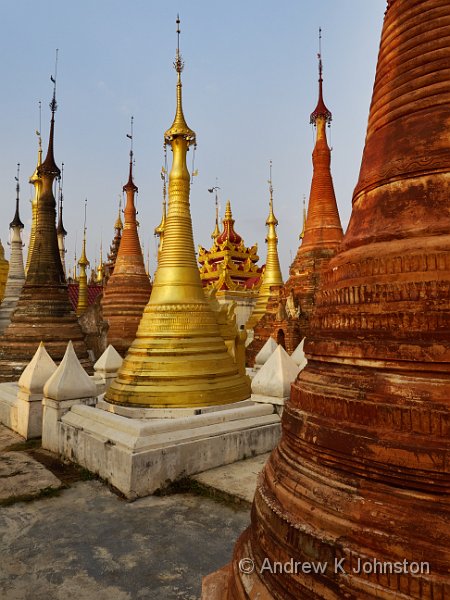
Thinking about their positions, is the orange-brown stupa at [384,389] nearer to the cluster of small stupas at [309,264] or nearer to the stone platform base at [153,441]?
the stone platform base at [153,441]

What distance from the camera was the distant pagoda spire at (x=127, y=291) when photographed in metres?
15.9

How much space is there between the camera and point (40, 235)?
45.0 ft

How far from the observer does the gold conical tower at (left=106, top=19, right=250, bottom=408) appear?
295 inches

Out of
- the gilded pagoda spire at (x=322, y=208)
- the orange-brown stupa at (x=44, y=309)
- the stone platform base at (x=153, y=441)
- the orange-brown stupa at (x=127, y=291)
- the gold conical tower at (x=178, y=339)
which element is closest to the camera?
the stone platform base at (x=153, y=441)

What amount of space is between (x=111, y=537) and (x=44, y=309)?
9568 mm

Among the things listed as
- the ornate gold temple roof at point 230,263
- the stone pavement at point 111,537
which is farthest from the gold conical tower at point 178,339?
the ornate gold temple roof at point 230,263

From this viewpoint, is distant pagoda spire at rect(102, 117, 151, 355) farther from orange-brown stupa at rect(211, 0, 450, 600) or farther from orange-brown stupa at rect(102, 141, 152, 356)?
orange-brown stupa at rect(211, 0, 450, 600)

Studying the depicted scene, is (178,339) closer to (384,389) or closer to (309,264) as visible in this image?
(384,389)

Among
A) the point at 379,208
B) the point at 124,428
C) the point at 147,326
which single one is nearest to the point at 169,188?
the point at 147,326

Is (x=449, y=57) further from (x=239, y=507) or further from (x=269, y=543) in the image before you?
(x=239, y=507)

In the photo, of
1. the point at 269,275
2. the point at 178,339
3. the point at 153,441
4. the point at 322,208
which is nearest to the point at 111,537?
the point at 153,441

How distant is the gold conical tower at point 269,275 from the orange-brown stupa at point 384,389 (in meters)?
18.3

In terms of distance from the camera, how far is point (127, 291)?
16312 mm

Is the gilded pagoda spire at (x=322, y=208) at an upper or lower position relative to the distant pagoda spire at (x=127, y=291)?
upper
